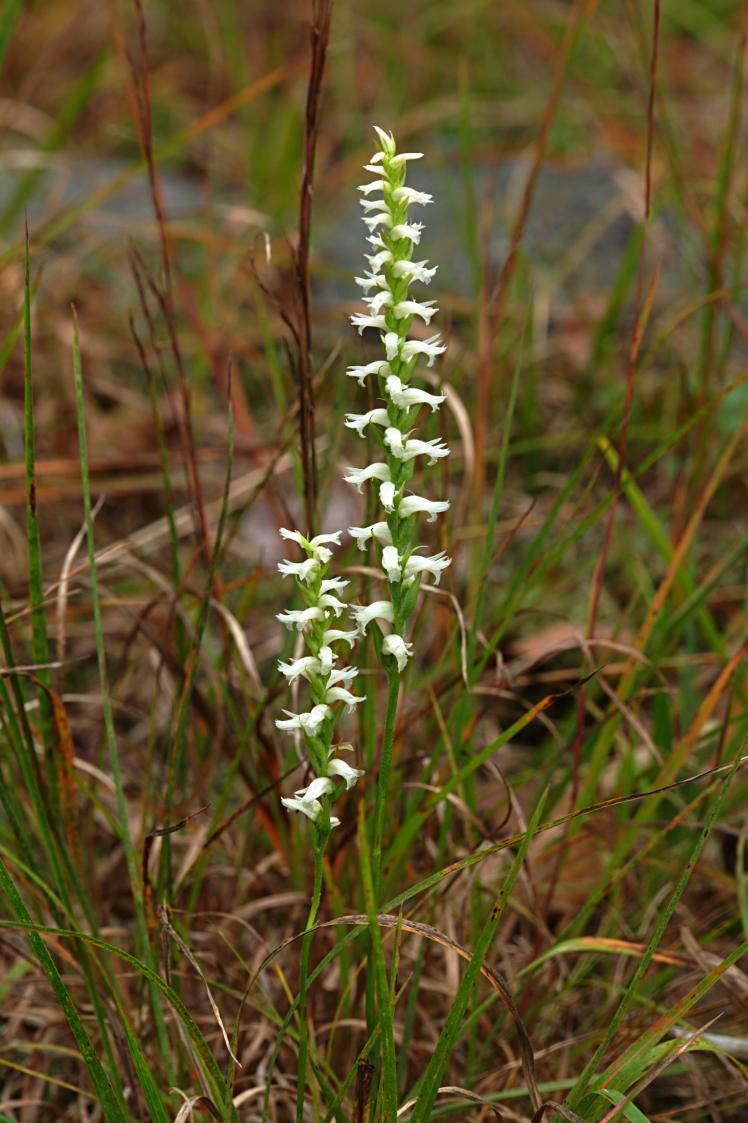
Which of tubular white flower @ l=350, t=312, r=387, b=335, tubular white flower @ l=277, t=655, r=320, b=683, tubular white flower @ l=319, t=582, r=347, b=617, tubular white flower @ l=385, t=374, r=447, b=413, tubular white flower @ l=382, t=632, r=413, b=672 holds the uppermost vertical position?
tubular white flower @ l=350, t=312, r=387, b=335

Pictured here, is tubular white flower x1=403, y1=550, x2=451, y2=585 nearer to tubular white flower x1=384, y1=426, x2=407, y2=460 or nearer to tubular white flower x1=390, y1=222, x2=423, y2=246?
tubular white flower x1=384, y1=426, x2=407, y2=460

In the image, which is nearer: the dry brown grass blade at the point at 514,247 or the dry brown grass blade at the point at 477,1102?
the dry brown grass blade at the point at 477,1102

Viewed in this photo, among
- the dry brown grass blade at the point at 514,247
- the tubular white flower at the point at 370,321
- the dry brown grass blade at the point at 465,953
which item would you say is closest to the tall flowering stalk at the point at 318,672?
the dry brown grass blade at the point at 465,953

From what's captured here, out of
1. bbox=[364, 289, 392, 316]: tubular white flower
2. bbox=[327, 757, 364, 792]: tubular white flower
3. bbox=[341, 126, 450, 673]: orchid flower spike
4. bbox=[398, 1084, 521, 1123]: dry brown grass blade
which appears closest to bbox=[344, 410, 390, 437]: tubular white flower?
bbox=[341, 126, 450, 673]: orchid flower spike

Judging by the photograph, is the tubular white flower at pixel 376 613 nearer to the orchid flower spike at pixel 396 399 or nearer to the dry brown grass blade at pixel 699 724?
the orchid flower spike at pixel 396 399

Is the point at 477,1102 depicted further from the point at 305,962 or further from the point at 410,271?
the point at 410,271

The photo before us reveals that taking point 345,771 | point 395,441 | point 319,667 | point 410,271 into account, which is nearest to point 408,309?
Answer: point 410,271

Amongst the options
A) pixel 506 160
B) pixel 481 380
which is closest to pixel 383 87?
pixel 506 160

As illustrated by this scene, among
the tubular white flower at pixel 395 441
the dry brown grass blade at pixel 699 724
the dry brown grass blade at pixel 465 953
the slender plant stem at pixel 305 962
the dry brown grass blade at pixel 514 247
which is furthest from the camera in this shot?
the dry brown grass blade at pixel 514 247

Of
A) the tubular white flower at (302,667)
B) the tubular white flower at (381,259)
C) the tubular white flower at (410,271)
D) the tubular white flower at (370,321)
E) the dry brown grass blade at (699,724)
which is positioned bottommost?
the dry brown grass blade at (699,724)
